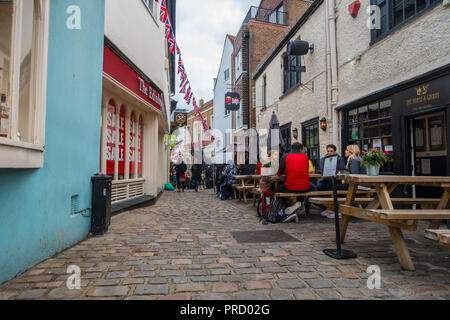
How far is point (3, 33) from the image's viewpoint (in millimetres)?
2805

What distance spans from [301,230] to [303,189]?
0.98m

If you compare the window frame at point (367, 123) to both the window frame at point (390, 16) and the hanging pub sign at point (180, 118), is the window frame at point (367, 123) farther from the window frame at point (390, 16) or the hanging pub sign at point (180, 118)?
the hanging pub sign at point (180, 118)

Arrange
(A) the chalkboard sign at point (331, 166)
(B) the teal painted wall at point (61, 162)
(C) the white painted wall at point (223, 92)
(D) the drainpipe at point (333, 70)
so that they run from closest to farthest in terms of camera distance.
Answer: (B) the teal painted wall at point (61, 162) → (A) the chalkboard sign at point (331, 166) → (D) the drainpipe at point (333, 70) → (C) the white painted wall at point (223, 92)

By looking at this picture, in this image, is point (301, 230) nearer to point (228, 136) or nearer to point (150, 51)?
point (150, 51)

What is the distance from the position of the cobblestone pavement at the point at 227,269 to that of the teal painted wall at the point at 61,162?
270 mm

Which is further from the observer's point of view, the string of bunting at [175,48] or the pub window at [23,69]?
the string of bunting at [175,48]

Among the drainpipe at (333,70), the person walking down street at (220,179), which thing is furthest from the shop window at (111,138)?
the drainpipe at (333,70)

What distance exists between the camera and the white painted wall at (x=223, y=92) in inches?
893

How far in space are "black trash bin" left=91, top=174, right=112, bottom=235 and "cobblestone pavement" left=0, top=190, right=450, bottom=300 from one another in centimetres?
19

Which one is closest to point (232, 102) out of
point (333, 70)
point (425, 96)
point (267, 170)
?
point (333, 70)

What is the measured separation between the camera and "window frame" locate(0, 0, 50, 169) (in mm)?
2646

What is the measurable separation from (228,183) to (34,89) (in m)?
7.77

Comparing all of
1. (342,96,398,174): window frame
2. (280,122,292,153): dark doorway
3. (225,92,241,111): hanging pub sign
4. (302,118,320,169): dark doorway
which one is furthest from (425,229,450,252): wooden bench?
(225,92,241,111): hanging pub sign

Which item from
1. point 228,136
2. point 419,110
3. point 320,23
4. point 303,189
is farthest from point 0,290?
point 228,136
